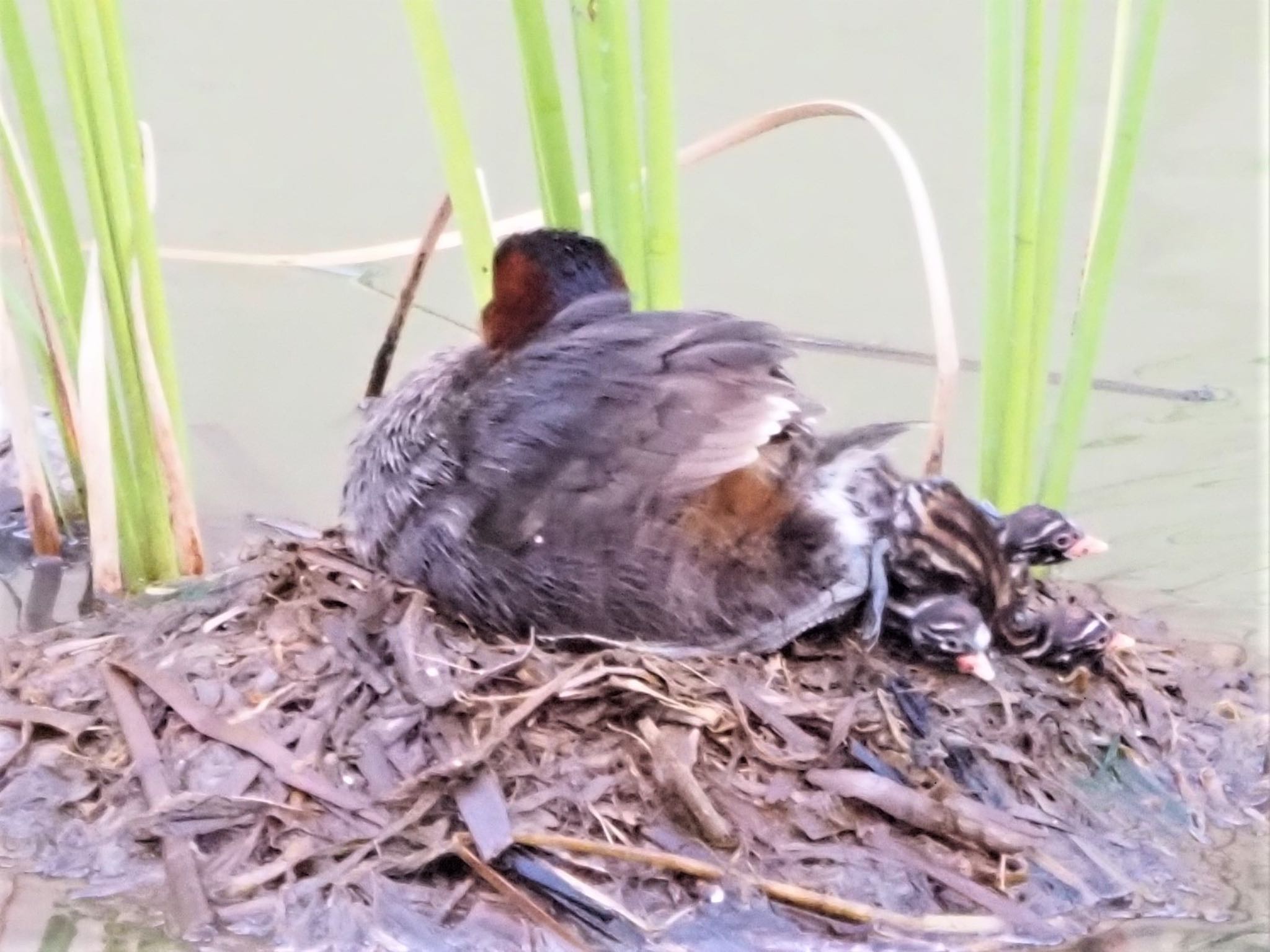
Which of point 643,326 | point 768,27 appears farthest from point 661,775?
point 768,27

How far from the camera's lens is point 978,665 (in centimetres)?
174

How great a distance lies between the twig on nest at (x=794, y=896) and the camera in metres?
1.47

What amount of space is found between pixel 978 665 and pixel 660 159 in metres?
0.76

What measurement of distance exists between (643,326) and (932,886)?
734 millimetres

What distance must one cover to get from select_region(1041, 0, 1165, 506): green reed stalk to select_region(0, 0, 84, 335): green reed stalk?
1.48 metres

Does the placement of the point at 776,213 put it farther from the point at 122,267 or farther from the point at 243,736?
the point at 243,736

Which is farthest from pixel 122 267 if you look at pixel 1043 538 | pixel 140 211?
pixel 1043 538

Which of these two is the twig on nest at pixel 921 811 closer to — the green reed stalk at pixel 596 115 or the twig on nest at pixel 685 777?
the twig on nest at pixel 685 777

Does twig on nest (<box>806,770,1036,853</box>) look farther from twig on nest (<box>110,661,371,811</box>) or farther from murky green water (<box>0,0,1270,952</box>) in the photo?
murky green water (<box>0,0,1270,952</box>)

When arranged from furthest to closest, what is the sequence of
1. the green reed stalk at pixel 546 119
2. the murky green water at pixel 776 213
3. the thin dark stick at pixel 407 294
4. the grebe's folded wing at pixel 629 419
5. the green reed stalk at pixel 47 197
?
the murky green water at pixel 776 213, the thin dark stick at pixel 407 294, the green reed stalk at pixel 47 197, the green reed stalk at pixel 546 119, the grebe's folded wing at pixel 629 419

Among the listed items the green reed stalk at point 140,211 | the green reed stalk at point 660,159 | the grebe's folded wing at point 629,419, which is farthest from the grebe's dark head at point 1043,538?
the green reed stalk at point 140,211

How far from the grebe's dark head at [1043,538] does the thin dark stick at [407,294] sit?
1.00 m

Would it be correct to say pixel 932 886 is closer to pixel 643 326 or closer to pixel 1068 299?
pixel 643 326

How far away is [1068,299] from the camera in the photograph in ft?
10.1
